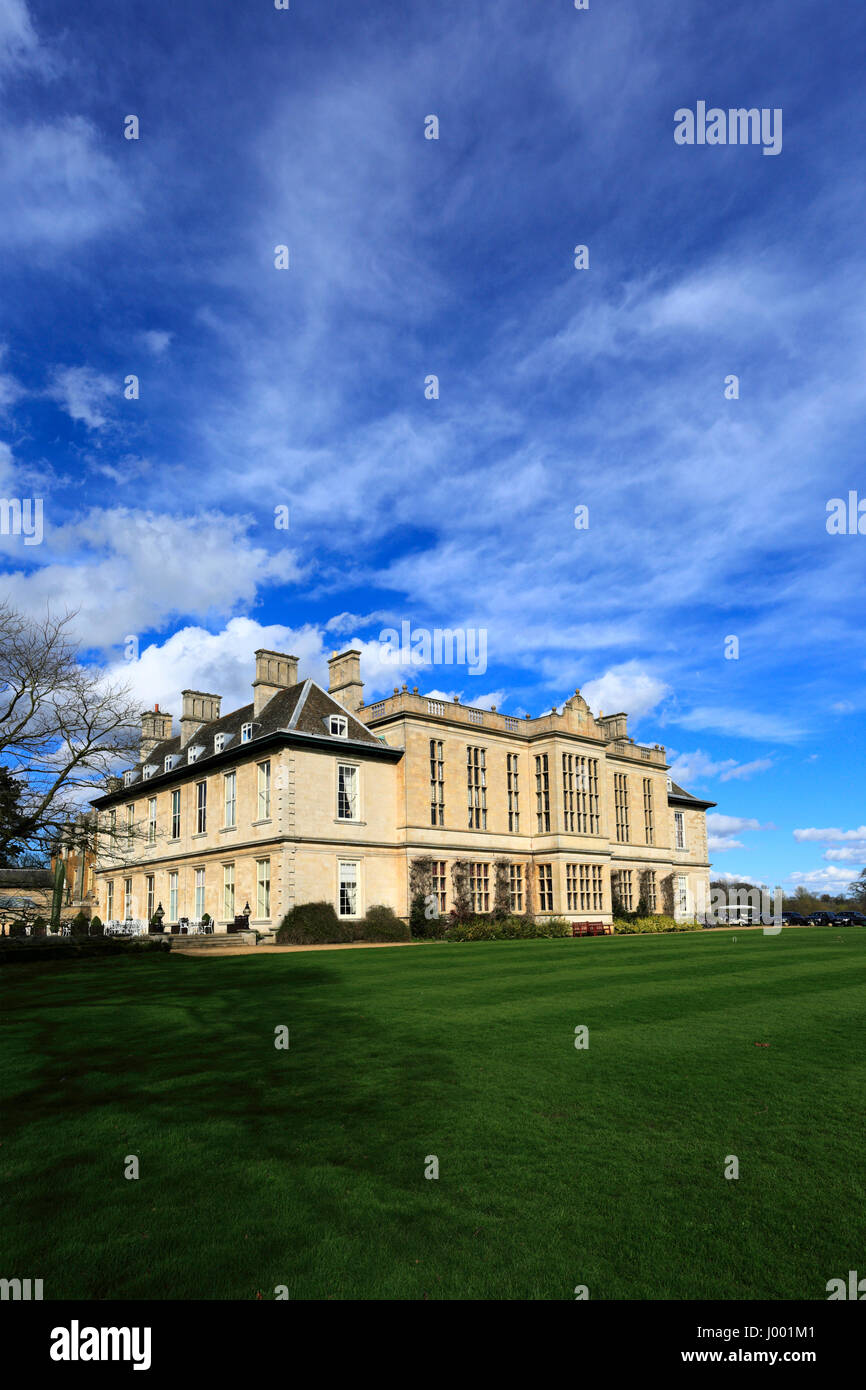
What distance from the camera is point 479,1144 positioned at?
605 cm

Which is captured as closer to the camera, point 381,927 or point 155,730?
point 381,927

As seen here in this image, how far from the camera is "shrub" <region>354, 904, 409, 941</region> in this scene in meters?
35.1

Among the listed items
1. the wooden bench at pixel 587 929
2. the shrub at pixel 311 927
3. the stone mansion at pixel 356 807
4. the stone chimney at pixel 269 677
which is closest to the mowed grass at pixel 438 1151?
the shrub at pixel 311 927

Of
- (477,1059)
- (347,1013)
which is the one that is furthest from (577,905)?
(477,1059)

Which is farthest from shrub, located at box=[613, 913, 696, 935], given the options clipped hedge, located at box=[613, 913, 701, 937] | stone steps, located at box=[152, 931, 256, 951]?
stone steps, located at box=[152, 931, 256, 951]

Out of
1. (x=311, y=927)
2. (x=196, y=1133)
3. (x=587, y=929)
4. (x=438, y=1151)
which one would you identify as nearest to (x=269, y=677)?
(x=311, y=927)

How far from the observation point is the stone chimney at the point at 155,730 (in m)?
53.5

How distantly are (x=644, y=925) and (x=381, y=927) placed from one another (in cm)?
1832

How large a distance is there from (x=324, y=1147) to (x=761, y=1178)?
3119 millimetres

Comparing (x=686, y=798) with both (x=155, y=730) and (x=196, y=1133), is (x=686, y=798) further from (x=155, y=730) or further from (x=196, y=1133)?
(x=196, y=1133)

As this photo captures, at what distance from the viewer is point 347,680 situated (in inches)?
1687

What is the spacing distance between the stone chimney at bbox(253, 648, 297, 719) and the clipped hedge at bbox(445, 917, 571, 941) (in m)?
14.8

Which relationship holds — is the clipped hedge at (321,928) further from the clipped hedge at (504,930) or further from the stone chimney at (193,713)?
the stone chimney at (193,713)

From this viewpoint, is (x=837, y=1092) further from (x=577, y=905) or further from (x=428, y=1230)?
(x=577, y=905)
